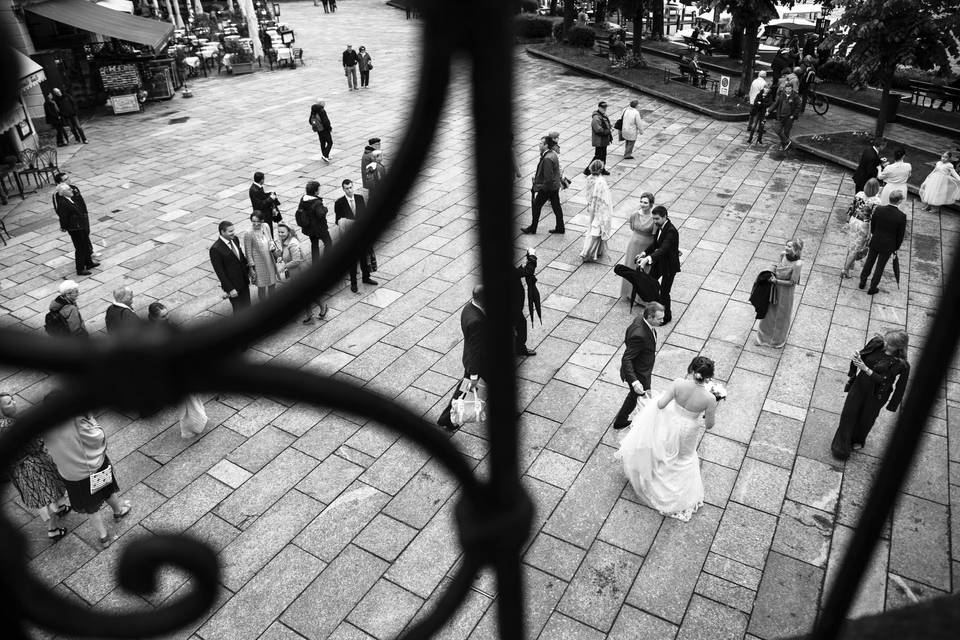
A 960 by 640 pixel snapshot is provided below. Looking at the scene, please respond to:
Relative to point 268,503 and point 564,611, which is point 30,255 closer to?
point 268,503

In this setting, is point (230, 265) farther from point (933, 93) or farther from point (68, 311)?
point (933, 93)

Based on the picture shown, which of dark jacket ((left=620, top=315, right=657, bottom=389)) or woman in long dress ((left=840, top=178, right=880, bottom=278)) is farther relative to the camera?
woman in long dress ((left=840, top=178, right=880, bottom=278))

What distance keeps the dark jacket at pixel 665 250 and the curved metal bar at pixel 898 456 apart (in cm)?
838

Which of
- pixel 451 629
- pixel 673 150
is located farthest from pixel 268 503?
pixel 673 150

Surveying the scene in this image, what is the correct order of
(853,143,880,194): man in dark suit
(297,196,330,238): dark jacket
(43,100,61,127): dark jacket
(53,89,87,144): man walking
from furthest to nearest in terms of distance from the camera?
1. (53,89,87,144): man walking
2. (43,100,61,127): dark jacket
3. (853,143,880,194): man in dark suit
4. (297,196,330,238): dark jacket

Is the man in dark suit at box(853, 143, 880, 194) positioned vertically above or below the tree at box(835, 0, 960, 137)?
below

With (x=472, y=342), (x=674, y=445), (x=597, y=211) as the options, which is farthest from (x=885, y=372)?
(x=597, y=211)

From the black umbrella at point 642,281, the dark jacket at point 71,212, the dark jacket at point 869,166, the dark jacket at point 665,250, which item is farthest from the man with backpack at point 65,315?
the dark jacket at point 869,166

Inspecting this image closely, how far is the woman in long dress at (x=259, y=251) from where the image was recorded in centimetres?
930

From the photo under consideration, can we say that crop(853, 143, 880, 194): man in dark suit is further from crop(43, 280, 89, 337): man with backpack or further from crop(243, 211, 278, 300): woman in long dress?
crop(43, 280, 89, 337): man with backpack

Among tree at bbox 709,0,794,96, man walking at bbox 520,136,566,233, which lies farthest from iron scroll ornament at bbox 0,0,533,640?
tree at bbox 709,0,794,96

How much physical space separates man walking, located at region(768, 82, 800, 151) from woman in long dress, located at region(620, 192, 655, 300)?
901 centimetres

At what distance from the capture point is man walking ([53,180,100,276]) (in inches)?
428

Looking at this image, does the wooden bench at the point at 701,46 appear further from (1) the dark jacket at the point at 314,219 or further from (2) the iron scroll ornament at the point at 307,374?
(2) the iron scroll ornament at the point at 307,374
